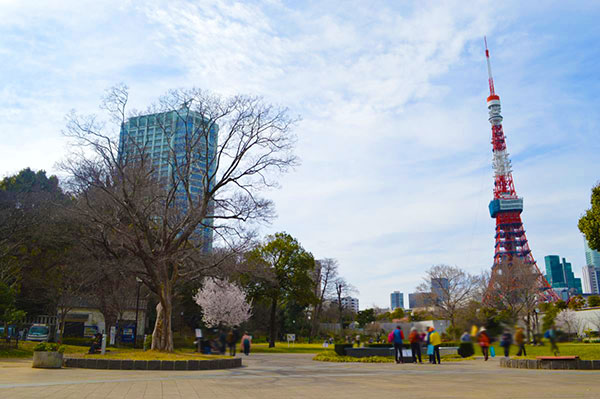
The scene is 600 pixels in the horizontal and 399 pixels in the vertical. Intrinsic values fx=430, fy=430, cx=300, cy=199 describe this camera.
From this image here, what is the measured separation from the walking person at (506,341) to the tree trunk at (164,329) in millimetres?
23972

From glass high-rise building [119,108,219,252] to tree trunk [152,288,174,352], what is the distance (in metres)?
6.38

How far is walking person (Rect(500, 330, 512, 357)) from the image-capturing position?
3.64 metres

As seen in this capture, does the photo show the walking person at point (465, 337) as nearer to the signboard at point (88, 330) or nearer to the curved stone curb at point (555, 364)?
the curved stone curb at point (555, 364)

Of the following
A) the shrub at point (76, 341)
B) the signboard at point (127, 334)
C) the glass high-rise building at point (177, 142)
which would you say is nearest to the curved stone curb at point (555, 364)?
the glass high-rise building at point (177, 142)

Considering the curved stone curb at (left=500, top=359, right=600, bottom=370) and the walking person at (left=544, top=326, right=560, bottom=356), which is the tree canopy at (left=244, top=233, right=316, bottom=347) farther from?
the walking person at (left=544, top=326, right=560, bottom=356)

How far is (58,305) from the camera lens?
41812mm

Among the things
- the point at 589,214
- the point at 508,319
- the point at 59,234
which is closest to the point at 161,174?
the point at 59,234

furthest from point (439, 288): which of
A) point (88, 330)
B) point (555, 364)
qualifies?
point (88, 330)

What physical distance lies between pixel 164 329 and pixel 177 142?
1167cm

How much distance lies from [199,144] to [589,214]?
2427cm

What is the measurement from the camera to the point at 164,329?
25141mm

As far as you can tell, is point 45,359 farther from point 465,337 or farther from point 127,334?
point 127,334

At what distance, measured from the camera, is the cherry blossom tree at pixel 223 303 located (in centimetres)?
5138

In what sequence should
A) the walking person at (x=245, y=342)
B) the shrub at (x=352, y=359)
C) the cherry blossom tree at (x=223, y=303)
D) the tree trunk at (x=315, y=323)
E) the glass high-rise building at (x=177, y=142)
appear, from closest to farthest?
the walking person at (x=245, y=342) < the glass high-rise building at (x=177, y=142) < the shrub at (x=352, y=359) < the cherry blossom tree at (x=223, y=303) < the tree trunk at (x=315, y=323)
